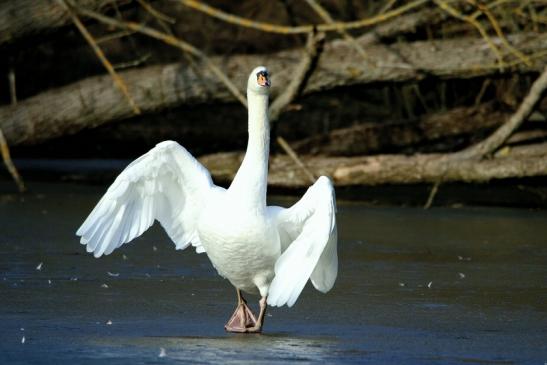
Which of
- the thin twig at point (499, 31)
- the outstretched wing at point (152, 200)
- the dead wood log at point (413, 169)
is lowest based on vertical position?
the dead wood log at point (413, 169)

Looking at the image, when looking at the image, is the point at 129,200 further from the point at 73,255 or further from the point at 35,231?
the point at 35,231

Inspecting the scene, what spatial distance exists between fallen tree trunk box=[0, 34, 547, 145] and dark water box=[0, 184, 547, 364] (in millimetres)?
1838

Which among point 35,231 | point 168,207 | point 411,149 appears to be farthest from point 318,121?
point 168,207

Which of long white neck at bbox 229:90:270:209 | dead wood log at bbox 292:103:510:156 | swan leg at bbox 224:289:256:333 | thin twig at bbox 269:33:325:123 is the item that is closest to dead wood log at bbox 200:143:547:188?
thin twig at bbox 269:33:325:123

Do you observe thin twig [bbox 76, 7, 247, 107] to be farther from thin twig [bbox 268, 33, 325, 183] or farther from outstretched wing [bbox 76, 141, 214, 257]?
outstretched wing [bbox 76, 141, 214, 257]

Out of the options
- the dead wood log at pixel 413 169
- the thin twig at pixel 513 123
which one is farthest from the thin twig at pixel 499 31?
the dead wood log at pixel 413 169

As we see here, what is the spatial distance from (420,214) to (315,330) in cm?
596

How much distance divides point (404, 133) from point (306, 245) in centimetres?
797

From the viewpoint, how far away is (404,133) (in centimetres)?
1449

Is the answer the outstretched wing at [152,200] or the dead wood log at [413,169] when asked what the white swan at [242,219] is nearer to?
the outstretched wing at [152,200]

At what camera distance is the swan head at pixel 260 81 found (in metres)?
7.09

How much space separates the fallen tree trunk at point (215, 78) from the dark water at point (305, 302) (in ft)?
6.03

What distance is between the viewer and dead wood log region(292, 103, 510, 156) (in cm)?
1425

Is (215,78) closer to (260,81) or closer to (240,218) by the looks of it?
(260,81)
